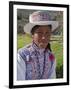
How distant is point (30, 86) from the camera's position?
1942 millimetres

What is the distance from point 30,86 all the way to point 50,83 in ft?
0.49

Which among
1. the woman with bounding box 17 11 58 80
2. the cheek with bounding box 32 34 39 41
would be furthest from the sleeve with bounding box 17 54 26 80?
the cheek with bounding box 32 34 39 41

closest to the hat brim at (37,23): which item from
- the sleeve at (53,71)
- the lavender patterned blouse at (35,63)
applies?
the lavender patterned blouse at (35,63)

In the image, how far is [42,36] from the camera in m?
1.98

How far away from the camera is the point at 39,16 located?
1.96 metres

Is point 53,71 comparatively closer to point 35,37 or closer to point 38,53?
point 38,53

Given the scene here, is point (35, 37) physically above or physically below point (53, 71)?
above

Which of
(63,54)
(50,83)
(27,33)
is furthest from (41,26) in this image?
(50,83)

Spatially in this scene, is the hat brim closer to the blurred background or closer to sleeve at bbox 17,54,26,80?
the blurred background

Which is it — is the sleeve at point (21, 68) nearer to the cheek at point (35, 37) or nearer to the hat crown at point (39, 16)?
the cheek at point (35, 37)

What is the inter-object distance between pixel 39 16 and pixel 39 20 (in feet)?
0.09

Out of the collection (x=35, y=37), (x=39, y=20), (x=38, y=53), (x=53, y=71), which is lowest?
(x=53, y=71)

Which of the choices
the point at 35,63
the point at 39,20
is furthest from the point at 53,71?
the point at 39,20

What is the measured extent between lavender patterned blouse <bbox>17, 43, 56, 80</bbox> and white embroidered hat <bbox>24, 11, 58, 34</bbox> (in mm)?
123
